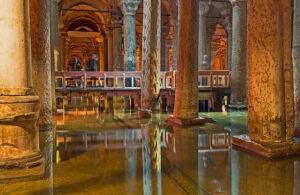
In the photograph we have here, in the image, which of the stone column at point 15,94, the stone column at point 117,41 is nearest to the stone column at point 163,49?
the stone column at point 117,41

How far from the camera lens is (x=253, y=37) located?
13.3ft

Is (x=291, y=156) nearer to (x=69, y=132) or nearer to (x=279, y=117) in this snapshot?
(x=279, y=117)

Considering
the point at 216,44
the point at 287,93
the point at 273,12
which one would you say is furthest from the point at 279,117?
the point at 216,44

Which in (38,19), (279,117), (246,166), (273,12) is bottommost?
(246,166)

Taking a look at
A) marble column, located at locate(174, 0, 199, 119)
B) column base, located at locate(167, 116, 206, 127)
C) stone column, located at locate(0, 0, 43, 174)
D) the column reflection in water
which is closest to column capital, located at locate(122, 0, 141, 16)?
marble column, located at locate(174, 0, 199, 119)

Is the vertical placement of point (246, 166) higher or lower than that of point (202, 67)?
lower

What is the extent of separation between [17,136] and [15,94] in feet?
1.67

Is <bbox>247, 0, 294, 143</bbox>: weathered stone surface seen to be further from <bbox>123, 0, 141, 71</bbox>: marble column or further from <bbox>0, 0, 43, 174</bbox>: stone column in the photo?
<bbox>123, 0, 141, 71</bbox>: marble column

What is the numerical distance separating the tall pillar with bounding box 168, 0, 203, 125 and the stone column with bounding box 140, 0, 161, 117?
1643mm

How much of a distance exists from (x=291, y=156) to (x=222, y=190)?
181 cm

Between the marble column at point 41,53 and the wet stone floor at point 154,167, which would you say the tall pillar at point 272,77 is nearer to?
the wet stone floor at point 154,167

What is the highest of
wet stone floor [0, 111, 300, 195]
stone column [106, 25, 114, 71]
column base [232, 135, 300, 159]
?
stone column [106, 25, 114, 71]

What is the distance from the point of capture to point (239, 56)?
1071 centimetres

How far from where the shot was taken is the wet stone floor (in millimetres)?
2758
